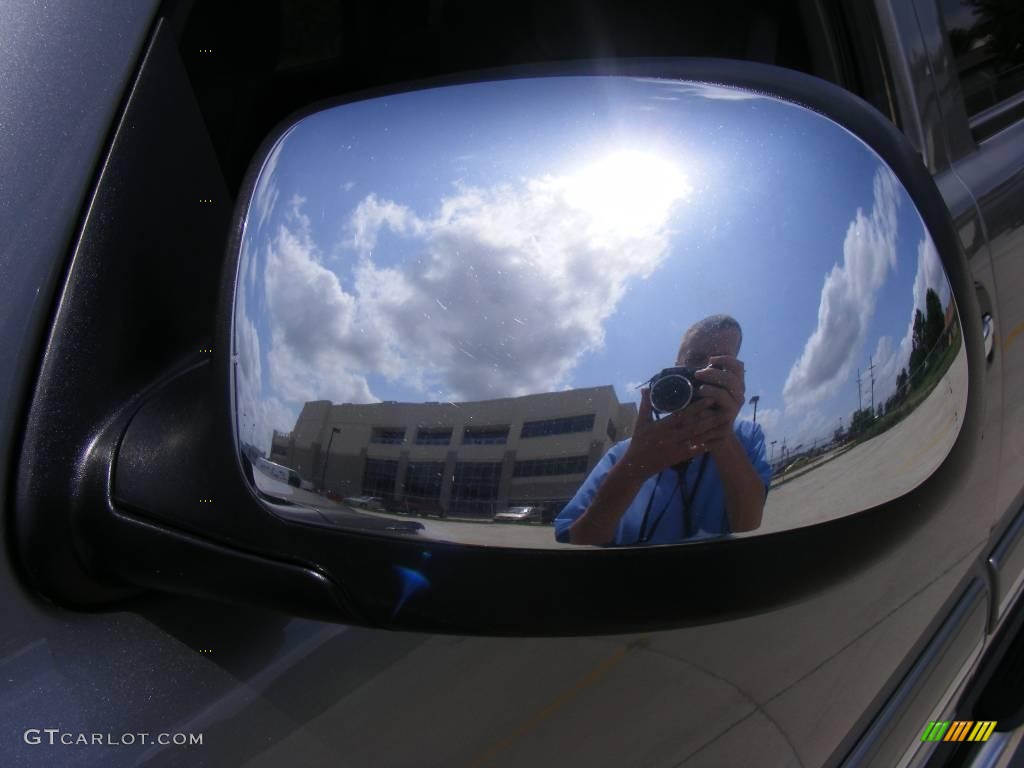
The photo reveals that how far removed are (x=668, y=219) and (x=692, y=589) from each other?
0.97 feet

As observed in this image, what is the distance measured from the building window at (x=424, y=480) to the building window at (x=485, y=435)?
0.09ft

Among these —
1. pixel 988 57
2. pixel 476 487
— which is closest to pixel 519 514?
pixel 476 487

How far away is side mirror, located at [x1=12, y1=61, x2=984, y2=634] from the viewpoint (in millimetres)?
758

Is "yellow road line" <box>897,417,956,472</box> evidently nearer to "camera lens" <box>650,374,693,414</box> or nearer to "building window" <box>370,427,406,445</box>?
"camera lens" <box>650,374,693,414</box>

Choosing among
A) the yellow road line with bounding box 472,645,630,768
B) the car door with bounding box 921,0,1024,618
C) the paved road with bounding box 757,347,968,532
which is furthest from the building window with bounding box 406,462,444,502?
the car door with bounding box 921,0,1024,618

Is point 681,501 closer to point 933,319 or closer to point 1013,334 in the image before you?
point 933,319

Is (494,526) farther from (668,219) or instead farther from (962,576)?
(962,576)

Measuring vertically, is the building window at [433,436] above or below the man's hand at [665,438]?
below

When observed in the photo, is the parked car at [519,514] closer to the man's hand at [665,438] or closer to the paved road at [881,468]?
the man's hand at [665,438]

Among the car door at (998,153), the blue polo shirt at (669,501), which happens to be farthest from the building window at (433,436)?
the car door at (998,153)

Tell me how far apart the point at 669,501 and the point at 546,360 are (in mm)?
144

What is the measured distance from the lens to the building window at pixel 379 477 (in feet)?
2.54

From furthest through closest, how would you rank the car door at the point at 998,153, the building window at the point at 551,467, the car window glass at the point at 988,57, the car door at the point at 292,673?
the car window glass at the point at 988,57
the car door at the point at 998,153
the car door at the point at 292,673
the building window at the point at 551,467

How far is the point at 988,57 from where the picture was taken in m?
2.10
